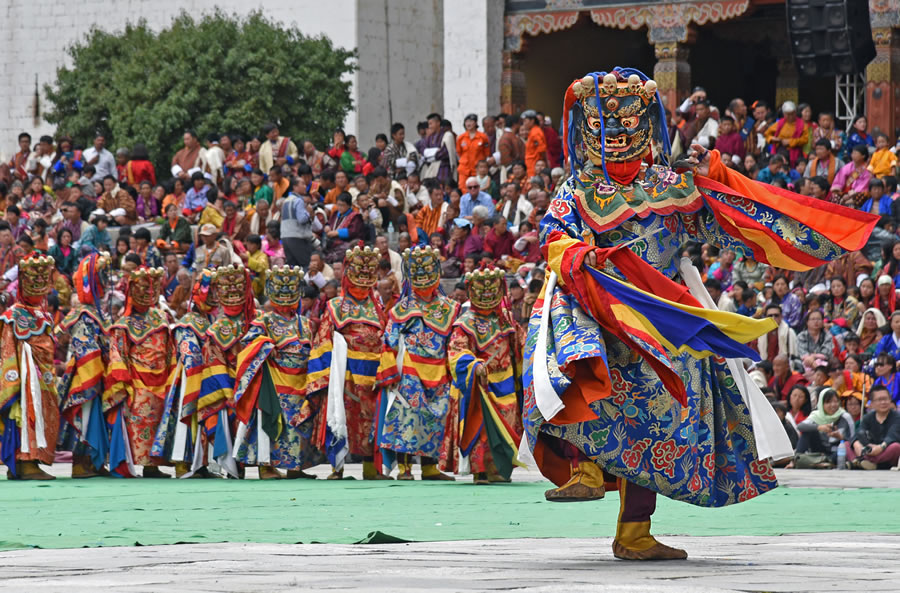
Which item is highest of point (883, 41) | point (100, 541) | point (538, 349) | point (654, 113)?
point (883, 41)

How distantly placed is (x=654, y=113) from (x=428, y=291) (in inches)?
231

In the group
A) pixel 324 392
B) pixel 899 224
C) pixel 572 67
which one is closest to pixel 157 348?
pixel 324 392

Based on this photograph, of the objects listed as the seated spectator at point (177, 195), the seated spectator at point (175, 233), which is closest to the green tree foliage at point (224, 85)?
the seated spectator at point (177, 195)

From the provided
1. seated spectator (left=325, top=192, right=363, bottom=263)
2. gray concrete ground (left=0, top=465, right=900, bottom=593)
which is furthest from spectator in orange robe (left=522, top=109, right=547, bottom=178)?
gray concrete ground (left=0, top=465, right=900, bottom=593)

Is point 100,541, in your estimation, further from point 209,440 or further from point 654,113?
point 209,440

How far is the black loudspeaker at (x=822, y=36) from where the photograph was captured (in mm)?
19125

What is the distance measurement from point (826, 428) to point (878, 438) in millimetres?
460

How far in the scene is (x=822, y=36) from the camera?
19.2m

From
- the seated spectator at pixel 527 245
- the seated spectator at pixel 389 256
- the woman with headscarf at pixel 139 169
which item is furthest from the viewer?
the woman with headscarf at pixel 139 169

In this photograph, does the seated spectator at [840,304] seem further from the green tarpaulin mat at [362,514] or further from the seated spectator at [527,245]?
the green tarpaulin mat at [362,514]

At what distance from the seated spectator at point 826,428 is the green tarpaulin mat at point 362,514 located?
3.01 m

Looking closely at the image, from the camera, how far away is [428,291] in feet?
42.0

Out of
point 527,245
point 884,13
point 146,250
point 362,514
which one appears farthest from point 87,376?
point 884,13

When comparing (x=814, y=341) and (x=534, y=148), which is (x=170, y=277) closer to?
(x=534, y=148)
